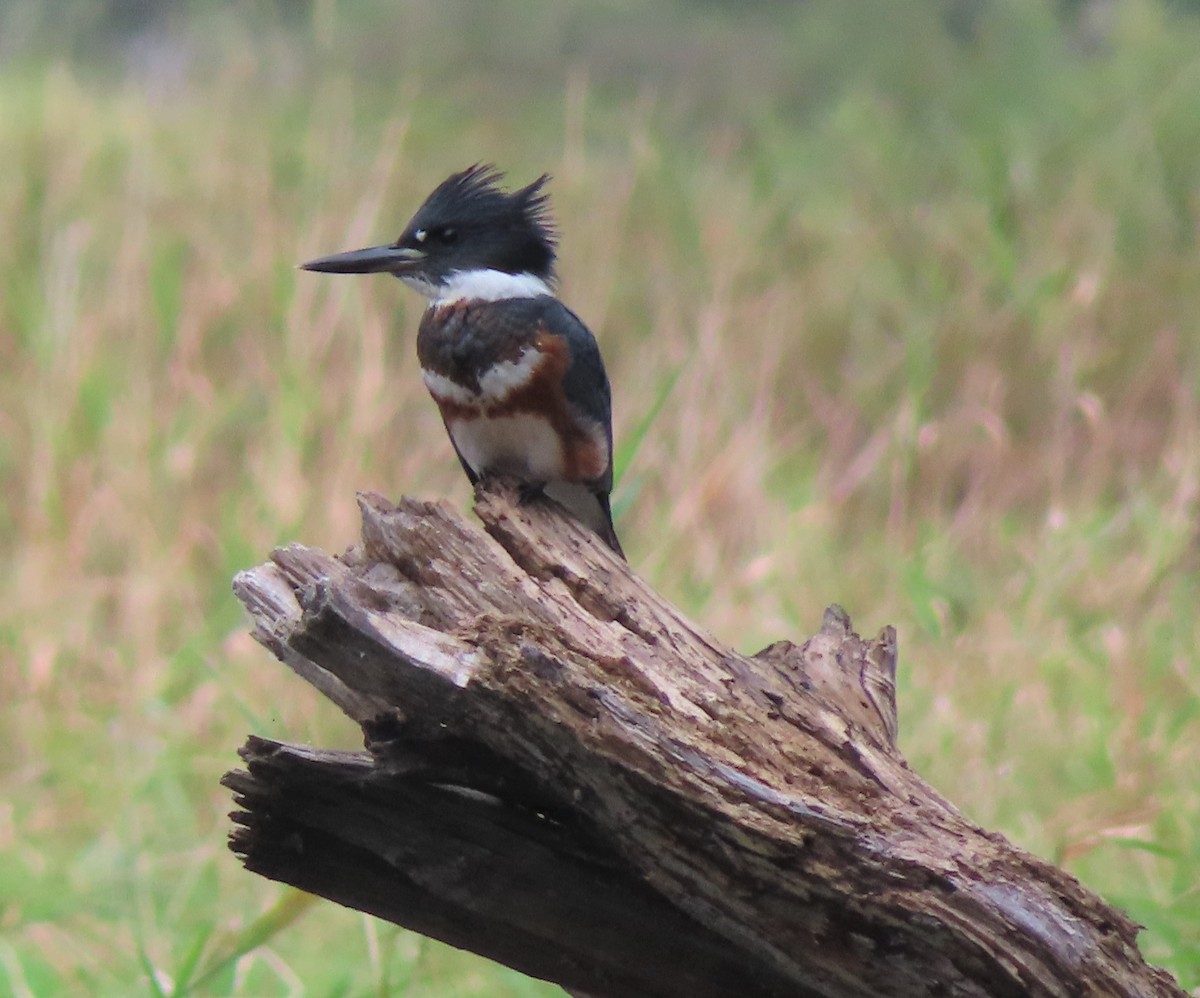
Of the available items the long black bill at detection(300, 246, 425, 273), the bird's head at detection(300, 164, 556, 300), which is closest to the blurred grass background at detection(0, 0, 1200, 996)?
the bird's head at detection(300, 164, 556, 300)

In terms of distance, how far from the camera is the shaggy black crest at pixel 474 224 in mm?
2375

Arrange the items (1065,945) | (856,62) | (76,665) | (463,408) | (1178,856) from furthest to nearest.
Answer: (856,62), (76,665), (463,408), (1178,856), (1065,945)

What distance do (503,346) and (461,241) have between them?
26 cm

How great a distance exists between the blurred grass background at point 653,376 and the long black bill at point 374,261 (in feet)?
1.60

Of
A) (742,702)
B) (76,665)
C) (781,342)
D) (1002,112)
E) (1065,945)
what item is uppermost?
(1002,112)

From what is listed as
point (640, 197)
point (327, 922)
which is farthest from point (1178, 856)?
point (640, 197)

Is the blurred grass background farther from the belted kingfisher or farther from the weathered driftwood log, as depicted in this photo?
the weathered driftwood log

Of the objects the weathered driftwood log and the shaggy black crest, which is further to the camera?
the shaggy black crest

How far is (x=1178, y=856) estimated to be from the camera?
6.97ft

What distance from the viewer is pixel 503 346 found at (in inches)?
87.4

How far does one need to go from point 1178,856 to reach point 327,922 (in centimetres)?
168

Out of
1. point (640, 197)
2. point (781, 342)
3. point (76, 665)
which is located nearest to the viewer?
point (76, 665)

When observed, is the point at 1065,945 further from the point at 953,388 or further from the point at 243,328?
the point at 243,328

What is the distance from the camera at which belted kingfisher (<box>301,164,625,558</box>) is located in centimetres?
223
